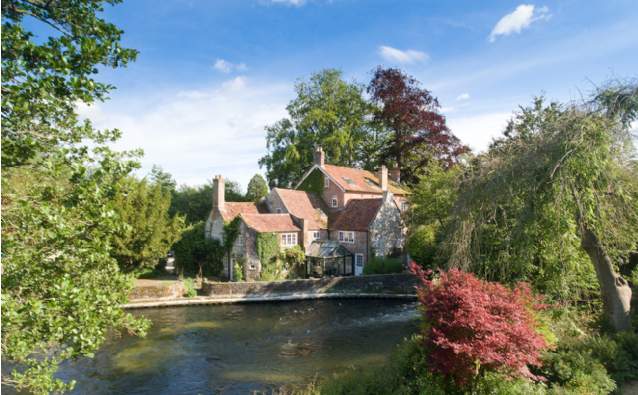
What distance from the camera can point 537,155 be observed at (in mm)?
13289

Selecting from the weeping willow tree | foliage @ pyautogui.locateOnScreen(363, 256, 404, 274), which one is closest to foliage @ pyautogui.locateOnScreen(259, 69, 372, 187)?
foliage @ pyautogui.locateOnScreen(363, 256, 404, 274)

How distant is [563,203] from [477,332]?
5455 mm

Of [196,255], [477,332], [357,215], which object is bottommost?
[477,332]

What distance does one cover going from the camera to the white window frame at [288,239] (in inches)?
1394

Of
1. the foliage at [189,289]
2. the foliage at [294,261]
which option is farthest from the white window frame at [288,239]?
the foliage at [189,289]

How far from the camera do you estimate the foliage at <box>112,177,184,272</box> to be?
28.6 meters

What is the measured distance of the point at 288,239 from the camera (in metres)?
35.9

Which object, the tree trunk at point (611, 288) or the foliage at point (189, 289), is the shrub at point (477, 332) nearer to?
the tree trunk at point (611, 288)

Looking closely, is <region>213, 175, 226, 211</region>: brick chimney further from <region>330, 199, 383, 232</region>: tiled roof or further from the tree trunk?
the tree trunk

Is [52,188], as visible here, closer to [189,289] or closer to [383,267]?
[189,289]

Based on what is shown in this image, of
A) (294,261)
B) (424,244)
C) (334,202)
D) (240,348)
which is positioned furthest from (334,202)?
(240,348)

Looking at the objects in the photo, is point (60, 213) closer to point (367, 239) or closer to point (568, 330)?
point (568, 330)

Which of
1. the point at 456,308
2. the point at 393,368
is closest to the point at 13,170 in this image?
the point at 456,308

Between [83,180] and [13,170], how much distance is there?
3.60 ft
